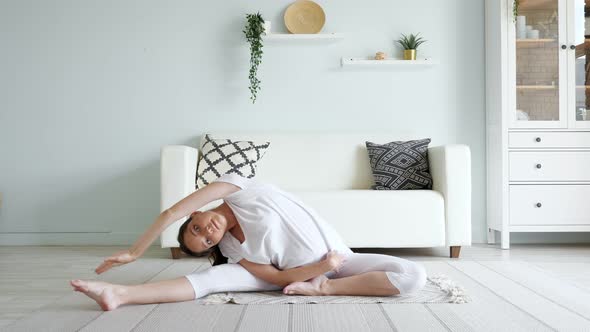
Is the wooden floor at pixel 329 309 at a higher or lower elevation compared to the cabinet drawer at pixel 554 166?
lower

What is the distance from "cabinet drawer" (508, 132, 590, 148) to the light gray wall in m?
0.41

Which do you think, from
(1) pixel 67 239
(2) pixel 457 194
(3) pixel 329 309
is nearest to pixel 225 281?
(3) pixel 329 309

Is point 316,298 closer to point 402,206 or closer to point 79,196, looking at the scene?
point 402,206

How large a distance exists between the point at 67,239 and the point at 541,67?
331cm

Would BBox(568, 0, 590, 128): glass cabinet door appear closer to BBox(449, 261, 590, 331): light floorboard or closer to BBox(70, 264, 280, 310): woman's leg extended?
BBox(449, 261, 590, 331): light floorboard

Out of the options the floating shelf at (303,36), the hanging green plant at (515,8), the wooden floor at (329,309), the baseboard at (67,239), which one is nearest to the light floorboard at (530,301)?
the wooden floor at (329,309)

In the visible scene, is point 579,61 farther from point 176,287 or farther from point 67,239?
point 67,239

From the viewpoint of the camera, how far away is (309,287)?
7.27 feet

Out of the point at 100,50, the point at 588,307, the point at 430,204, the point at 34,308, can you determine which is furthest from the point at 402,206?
the point at 100,50

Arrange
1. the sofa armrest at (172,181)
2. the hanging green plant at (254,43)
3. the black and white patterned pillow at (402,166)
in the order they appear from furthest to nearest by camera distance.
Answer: the hanging green plant at (254,43) → the black and white patterned pillow at (402,166) → the sofa armrest at (172,181)

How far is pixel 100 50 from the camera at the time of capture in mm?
4258

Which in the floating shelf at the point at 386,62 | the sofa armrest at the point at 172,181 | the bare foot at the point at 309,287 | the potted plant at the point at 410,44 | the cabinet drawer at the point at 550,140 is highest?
the potted plant at the point at 410,44

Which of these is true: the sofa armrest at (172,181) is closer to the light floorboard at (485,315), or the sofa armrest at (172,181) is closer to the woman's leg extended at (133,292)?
the woman's leg extended at (133,292)

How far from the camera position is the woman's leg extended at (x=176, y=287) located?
2.01 meters
